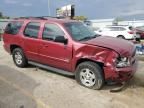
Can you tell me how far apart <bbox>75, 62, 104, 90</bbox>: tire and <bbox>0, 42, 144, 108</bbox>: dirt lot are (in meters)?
0.17

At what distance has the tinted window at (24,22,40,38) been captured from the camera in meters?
7.12

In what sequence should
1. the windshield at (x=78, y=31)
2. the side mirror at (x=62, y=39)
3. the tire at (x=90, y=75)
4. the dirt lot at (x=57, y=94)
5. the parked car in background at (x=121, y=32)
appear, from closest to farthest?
1. the dirt lot at (x=57, y=94)
2. the tire at (x=90, y=75)
3. the side mirror at (x=62, y=39)
4. the windshield at (x=78, y=31)
5. the parked car in background at (x=121, y=32)

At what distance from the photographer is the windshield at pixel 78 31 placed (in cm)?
636

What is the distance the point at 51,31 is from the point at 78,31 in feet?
2.79

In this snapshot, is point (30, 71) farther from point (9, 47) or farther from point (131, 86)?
point (131, 86)

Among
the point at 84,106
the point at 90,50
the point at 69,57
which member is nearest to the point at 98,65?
the point at 90,50

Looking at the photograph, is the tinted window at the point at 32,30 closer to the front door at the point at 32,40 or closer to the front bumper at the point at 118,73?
the front door at the point at 32,40

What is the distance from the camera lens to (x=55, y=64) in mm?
6648

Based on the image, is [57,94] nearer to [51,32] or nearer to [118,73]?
[118,73]

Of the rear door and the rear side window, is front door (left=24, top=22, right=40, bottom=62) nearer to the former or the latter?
the rear door

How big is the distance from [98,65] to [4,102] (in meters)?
2.56

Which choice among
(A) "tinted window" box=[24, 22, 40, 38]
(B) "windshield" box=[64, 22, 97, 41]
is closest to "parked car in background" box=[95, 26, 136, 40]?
(B) "windshield" box=[64, 22, 97, 41]

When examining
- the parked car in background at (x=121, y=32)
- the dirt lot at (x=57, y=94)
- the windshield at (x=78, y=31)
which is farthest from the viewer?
the parked car in background at (x=121, y=32)

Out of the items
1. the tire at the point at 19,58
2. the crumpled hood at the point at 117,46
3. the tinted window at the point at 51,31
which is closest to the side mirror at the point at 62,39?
the tinted window at the point at 51,31
